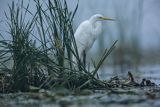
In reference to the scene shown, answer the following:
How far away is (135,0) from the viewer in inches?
519

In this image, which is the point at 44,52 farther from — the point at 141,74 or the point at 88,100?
the point at 141,74

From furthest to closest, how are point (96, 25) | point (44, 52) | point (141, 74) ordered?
point (96, 25)
point (141, 74)
point (44, 52)

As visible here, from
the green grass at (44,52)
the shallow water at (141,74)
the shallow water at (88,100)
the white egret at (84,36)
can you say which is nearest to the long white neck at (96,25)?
the white egret at (84,36)

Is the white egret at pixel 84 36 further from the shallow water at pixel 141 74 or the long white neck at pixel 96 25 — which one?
the shallow water at pixel 141 74

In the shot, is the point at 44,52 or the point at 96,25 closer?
the point at 44,52

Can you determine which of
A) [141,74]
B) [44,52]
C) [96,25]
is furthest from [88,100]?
[96,25]

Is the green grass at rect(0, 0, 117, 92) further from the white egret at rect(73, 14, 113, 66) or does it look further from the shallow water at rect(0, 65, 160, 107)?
the white egret at rect(73, 14, 113, 66)

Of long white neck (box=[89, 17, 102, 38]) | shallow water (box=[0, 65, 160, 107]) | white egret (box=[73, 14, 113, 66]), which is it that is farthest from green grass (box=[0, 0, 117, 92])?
long white neck (box=[89, 17, 102, 38])

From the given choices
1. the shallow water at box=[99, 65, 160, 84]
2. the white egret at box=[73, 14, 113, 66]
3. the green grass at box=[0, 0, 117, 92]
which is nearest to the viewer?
the green grass at box=[0, 0, 117, 92]

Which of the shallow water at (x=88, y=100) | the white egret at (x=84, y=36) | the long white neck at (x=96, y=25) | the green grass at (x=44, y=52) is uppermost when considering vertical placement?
the long white neck at (x=96, y=25)

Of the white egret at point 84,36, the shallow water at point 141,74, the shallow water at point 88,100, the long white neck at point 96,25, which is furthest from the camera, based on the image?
the long white neck at point 96,25

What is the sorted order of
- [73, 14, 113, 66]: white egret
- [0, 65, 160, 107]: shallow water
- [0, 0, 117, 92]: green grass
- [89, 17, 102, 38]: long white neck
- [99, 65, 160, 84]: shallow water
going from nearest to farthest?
[0, 65, 160, 107]: shallow water < [0, 0, 117, 92]: green grass < [99, 65, 160, 84]: shallow water < [73, 14, 113, 66]: white egret < [89, 17, 102, 38]: long white neck

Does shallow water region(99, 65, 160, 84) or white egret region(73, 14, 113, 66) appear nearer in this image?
shallow water region(99, 65, 160, 84)

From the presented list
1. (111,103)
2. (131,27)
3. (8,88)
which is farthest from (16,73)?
(131,27)
